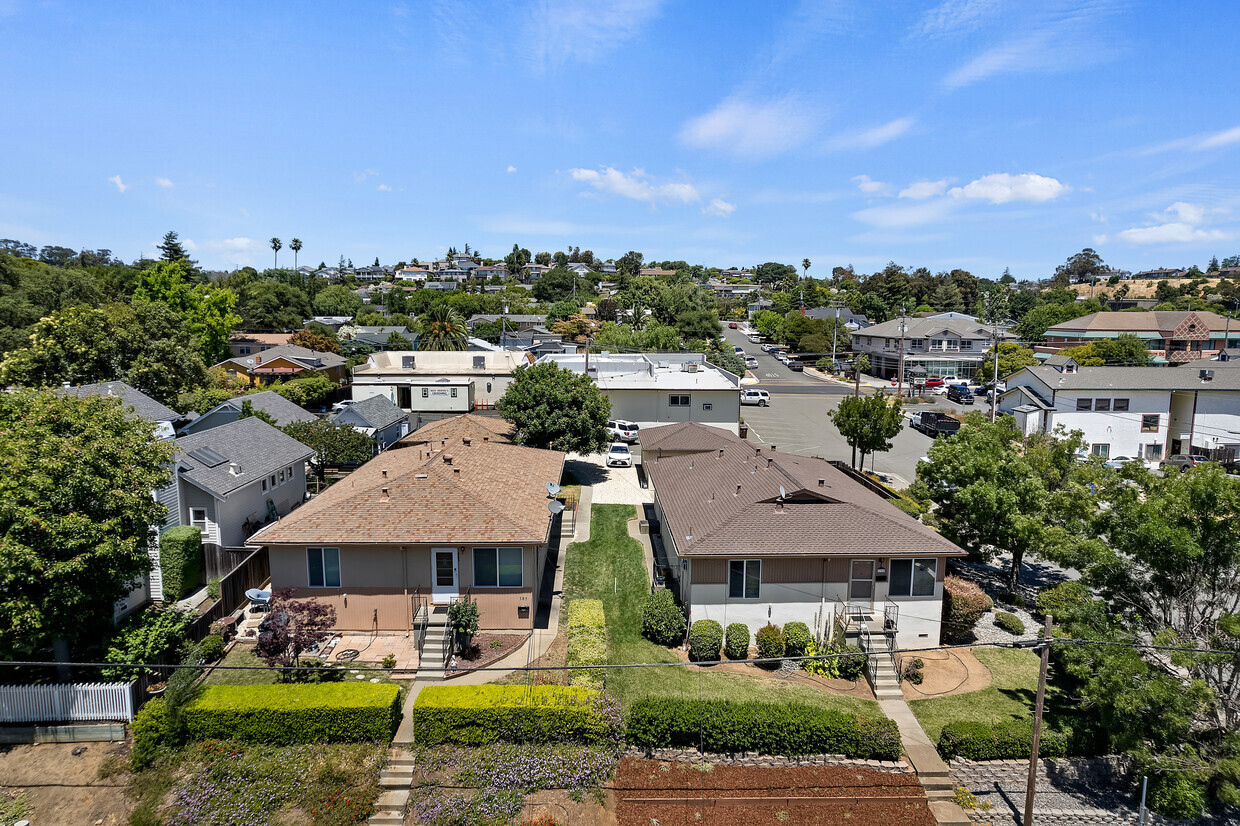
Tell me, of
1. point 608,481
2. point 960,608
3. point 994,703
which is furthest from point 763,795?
point 608,481

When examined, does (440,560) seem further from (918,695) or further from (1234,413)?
(1234,413)

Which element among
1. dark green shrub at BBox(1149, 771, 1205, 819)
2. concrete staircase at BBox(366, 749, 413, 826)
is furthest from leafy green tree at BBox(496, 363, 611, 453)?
dark green shrub at BBox(1149, 771, 1205, 819)

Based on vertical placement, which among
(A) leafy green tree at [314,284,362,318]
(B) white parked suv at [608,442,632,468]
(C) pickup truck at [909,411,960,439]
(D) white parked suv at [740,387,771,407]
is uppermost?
(A) leafy green tree at [314,284,362,318]

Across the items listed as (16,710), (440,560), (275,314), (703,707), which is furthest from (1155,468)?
(275,314)

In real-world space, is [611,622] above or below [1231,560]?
below

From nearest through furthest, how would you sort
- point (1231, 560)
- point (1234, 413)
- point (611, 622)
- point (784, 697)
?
point (1231, 560) → point (784, 697) → point (611, 622) → point (1234, 413)

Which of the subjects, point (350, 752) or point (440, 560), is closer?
point (350, 752)

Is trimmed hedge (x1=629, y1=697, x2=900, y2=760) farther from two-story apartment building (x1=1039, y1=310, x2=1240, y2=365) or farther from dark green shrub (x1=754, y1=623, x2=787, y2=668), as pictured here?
two-story apartment building (x1=1039, y1=310, x2=1240, y2=365)

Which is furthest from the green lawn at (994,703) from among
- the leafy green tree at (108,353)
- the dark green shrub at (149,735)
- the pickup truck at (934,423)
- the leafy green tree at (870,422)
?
the leafy green tree at (108,353)
